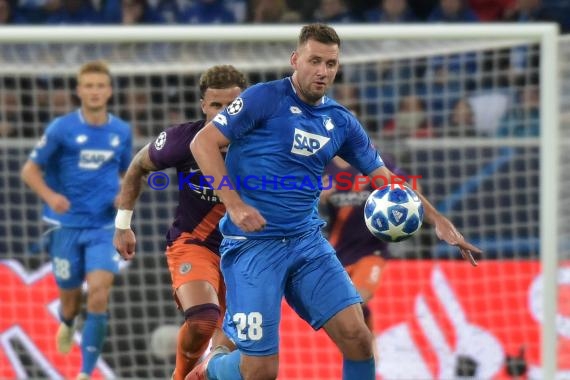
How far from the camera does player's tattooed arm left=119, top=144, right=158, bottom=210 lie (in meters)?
6.64

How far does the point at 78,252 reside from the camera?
9.21m

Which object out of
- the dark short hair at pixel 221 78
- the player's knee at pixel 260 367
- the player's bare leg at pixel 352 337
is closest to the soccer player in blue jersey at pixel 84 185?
the dark short hair at pixel 221 78

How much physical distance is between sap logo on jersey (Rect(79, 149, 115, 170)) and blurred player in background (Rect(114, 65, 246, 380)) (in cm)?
225

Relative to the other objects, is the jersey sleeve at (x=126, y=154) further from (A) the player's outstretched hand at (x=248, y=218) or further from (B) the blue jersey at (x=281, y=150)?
(A) the player's outstretched hand at (x=248, y=218)

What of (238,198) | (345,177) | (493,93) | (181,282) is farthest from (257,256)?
(493,93)

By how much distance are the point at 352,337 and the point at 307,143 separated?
0.98 meters

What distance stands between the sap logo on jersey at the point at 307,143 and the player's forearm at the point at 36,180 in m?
3.39

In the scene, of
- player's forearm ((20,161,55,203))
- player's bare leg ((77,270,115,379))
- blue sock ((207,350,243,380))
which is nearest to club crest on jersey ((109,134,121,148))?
player's forearm ((20,161,55,203))

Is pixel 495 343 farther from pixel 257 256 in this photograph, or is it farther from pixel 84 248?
pixel 257 256

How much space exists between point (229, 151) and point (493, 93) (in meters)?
4.82

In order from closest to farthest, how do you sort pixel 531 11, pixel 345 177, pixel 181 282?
1. pixel 181 282
2. pixel 345 177
3. pixel 531 11

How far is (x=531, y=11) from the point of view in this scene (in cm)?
1262

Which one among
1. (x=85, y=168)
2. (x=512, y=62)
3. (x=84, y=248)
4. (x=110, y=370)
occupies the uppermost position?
(x=512, y=62)

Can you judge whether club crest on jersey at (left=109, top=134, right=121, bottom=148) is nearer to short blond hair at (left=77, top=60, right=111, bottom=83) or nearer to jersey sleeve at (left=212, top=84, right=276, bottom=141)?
short blond hair at (left=77, top=60, right=111, bottom=83)
